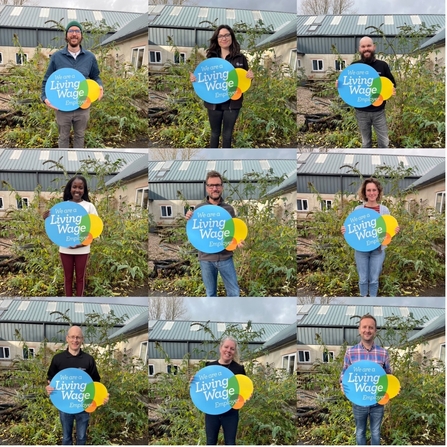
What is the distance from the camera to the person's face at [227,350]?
26.4 ft

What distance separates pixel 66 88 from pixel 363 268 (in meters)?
3.00

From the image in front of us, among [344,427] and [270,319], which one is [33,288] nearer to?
[270,319]

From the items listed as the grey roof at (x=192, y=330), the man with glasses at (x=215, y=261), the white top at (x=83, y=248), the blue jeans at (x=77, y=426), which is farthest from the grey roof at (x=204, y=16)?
the blue jeans at (x=77, y=426)

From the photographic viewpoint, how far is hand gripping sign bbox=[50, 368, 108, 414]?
809cm

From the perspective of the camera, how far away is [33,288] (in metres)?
8.62

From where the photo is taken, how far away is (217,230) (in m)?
8.16

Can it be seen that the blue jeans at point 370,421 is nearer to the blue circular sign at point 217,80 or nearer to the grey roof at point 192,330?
the grey roof at point 192,330

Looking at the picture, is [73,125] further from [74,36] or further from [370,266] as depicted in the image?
[370,266]

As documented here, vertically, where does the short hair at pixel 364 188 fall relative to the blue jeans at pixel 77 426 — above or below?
above

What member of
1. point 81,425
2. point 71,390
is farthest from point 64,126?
point 81,425

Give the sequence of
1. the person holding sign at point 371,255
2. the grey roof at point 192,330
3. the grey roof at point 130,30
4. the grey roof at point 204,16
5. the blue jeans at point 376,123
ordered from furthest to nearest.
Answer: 1. the grey roof at point 130,30
2. the grey roof at point 204,16
3. the blue jeans at point 376,123
4. the grey roof at point 192,330
5. the person holding sign at point 371,255

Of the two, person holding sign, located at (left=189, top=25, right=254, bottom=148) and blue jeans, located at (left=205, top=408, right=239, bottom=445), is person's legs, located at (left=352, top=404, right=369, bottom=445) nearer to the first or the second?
blue jeans, located at (left=205, top=408, right=239, bottom=445)

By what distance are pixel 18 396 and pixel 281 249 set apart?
2681 mm

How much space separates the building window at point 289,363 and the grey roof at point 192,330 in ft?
0.81
